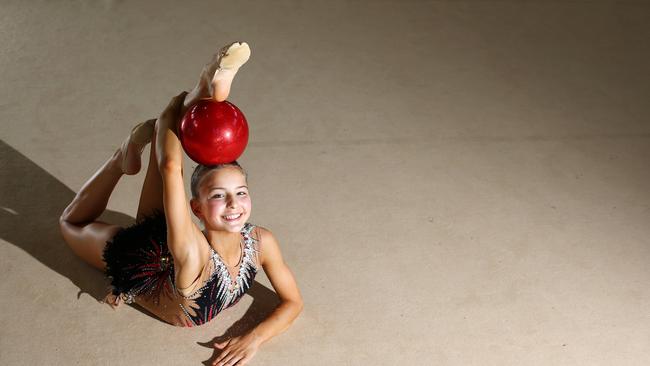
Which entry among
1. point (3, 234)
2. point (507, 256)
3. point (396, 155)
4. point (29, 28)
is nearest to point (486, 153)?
point (396, 155)

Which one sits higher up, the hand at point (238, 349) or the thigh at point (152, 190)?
the thigh at point (152, 190)

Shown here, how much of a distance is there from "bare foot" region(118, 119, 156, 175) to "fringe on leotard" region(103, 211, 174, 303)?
15 centimetres

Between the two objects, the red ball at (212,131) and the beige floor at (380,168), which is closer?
the red ball at (212,131)

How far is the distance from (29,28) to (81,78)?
0.48 metres

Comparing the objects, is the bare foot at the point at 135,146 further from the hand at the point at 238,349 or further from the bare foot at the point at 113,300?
the hand at the point at 238,349

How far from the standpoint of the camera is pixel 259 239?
80.1 inches

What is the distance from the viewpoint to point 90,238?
2166 millimetres

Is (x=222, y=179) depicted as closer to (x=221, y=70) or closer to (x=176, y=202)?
(x=176, y=202)

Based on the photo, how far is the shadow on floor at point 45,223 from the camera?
2174 mm

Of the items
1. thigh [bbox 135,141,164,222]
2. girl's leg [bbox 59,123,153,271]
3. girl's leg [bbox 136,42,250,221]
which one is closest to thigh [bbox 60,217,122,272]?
girl's leg [bbox 59,123,153,271]

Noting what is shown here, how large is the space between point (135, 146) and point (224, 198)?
37 cm

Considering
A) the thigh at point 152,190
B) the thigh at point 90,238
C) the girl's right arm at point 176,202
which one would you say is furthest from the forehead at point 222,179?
the thigh at point 90,238

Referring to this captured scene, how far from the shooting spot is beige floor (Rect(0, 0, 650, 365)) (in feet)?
6.99

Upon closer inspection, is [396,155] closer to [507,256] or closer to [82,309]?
[507,256]
